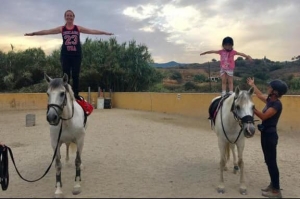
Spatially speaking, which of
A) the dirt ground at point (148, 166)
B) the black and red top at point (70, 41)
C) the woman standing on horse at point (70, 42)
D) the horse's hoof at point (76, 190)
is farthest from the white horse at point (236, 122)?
the black and red top at point (70, 41)

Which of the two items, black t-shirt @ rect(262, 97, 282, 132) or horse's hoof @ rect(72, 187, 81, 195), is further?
horse's hoof @ rect(72, 187, 81, 195)

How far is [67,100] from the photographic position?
444 cm

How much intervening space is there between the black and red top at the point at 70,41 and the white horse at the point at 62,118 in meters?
1.07

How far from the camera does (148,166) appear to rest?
251 inches

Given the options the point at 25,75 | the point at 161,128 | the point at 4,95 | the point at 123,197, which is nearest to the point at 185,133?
the point at 161,128

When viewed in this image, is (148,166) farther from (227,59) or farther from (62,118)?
(227,59)

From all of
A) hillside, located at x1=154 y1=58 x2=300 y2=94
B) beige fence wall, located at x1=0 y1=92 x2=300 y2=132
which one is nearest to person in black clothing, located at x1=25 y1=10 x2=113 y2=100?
beige fence wall, located at x1=0 y1=92 x2=300 y2=132

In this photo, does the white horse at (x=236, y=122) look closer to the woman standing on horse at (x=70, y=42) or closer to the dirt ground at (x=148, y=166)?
the dirt ground at (x=148, y=166)

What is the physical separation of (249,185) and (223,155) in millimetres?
753

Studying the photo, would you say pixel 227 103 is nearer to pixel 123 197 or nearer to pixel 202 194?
pixel 202 194

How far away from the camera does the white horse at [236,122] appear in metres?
4.13

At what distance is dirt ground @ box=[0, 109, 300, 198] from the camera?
4.82m

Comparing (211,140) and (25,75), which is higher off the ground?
(25,75)

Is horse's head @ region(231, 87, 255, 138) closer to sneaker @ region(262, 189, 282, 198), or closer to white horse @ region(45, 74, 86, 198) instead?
sneaker @ region(262, 189, 282, 198)
